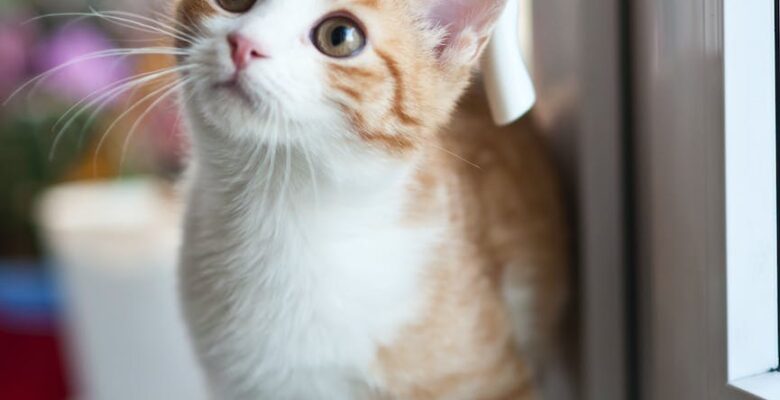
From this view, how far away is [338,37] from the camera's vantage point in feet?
2.02

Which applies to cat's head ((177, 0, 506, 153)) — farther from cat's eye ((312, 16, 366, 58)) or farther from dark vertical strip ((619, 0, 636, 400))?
dark vertical strip ((619, 0, 636, 400))

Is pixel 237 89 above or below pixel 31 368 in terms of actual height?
above

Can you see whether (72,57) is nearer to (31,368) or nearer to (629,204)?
(31,368)


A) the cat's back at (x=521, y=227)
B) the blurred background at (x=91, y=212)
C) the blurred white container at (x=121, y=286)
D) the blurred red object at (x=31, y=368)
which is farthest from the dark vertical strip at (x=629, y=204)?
the blurred red object at (x=31, y=368)

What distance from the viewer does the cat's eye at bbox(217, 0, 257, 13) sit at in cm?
64

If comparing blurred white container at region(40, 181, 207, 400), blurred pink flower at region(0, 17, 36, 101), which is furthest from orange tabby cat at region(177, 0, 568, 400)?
blurred pink flower at region(0, 17, 36, 101)

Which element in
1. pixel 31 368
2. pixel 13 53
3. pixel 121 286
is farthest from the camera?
pixel 31 368

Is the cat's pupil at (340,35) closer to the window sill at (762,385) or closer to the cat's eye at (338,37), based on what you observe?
the cat's eye at (338,37)

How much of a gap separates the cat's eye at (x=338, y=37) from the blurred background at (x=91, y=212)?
632mm

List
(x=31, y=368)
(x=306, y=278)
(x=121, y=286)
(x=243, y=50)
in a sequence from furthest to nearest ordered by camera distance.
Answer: (x=31, y=368) < (x=121, y=286) < (x=306, y=278) < (x=243, y=50)

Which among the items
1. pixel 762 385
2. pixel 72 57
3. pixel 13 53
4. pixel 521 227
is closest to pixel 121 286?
pixel 72 57

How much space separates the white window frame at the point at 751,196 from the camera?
1.97ft

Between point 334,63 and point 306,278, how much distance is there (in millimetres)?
183

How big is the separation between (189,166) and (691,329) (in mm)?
459
